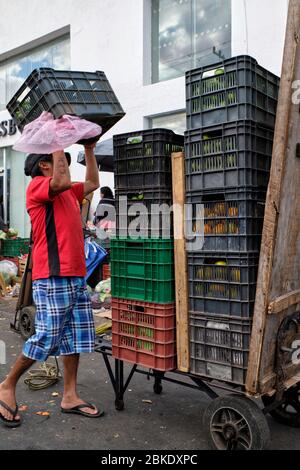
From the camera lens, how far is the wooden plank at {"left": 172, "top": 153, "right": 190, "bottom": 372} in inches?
119

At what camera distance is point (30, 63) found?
12.1 metres

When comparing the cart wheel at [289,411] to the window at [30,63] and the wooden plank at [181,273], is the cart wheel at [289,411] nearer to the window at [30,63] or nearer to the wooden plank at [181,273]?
the wooden plank at [181,273]

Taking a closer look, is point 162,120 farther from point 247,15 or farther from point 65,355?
point 65,355

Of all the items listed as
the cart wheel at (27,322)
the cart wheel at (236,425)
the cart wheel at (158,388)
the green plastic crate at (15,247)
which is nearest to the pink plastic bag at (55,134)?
the cart wheel at (236,425)

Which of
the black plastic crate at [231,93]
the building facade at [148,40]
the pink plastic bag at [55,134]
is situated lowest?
the pink plastic bag at [55,134]

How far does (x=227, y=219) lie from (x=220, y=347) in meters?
0.80

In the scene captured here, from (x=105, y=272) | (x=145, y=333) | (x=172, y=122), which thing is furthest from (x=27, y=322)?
(x=172, y=122)

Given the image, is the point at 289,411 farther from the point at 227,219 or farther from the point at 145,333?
the point at 227,219

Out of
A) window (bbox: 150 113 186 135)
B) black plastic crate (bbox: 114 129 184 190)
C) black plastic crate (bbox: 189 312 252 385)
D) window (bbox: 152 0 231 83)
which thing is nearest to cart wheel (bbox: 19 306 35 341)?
black plastic crate (bbox: 114 129 184 190)

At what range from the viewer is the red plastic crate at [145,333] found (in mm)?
3072

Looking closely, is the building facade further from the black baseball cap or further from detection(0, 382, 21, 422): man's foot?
detection(0, 382, 21, 422): man's foot

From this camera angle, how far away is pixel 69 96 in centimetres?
336

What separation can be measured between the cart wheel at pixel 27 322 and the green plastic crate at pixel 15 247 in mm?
4290
